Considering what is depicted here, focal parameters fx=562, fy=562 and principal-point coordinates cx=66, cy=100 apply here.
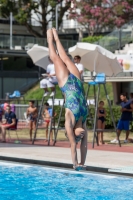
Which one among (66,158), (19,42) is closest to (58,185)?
(66,158)

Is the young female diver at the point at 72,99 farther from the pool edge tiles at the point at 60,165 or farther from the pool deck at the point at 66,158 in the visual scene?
the pool deck at the point at 66,158

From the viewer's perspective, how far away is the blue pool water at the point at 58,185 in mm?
9453

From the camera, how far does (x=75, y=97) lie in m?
9.28

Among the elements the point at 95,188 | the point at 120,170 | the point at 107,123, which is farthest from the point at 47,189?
the point at 107,123

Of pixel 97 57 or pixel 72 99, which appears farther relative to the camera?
pixel 97 57

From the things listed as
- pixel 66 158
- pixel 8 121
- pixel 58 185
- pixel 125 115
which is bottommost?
pixel 58 185

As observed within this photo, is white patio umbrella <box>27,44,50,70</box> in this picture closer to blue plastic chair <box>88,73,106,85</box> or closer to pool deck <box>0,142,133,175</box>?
blue plastic chair <box>88,73,106,85</box>

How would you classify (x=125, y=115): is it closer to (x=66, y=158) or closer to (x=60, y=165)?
(x=66, y=158)

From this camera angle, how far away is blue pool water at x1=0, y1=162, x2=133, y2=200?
31.0 feet

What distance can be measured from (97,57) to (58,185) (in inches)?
418

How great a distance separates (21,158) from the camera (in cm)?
1379

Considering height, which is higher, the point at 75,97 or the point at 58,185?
the point at 75,97

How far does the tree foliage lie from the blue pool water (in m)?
35.0

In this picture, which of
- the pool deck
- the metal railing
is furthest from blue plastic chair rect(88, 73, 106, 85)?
the metal railing
